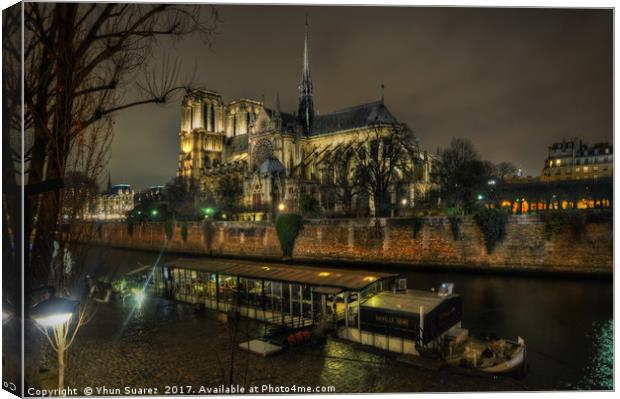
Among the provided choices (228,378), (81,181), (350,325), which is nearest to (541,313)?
(350,325)

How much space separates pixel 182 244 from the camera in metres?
38.2

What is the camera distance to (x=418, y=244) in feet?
81.4

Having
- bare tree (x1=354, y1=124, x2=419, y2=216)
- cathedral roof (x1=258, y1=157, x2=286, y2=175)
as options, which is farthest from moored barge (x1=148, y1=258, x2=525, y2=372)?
cathedral roof (x1=258, y1=157, x2=286, y2=175)

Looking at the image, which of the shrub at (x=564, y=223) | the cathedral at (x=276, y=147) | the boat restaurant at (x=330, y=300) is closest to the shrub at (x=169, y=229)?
the cathedral at (x=276, y=147)

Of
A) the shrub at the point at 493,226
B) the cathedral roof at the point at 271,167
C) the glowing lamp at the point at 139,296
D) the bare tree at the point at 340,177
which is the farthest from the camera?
the cathedral roof at the point at 271,167

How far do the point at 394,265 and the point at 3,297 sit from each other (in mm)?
21447

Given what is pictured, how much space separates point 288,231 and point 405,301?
1869 cm

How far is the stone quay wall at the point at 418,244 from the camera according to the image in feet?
66.3

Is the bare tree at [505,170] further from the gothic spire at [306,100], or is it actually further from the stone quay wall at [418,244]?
the gothic spire at [306,100]

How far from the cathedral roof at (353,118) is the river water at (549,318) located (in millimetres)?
34333

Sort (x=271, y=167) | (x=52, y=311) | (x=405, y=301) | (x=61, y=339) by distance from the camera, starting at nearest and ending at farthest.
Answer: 1. (x=52, y=311)
2. (x=61, y=339)
3. (x=405, y=301)
4. (x=271, y=167)

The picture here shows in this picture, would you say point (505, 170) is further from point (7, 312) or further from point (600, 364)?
point (7, 312)

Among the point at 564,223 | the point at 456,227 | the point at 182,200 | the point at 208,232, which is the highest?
the point at 182,200

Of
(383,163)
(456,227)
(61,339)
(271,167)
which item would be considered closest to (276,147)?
(271,167)
